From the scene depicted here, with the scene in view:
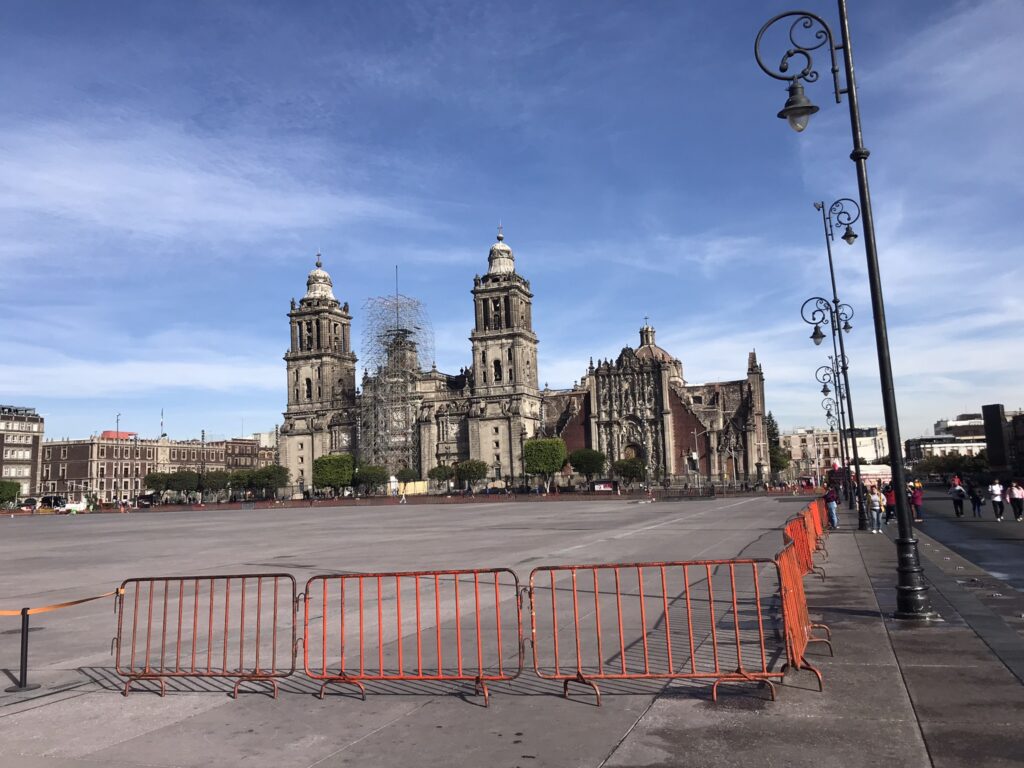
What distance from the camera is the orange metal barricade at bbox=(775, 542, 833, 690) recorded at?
725 centimetres

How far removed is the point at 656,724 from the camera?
6156 millimetres

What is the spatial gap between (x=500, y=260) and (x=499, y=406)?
19.9m

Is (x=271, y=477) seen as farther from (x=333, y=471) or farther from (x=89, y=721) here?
(x=89, y=721)

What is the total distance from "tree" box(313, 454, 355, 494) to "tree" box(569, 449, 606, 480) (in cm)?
2846

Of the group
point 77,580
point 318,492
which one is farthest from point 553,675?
point 318,492

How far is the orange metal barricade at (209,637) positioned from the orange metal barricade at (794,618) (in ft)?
14.4

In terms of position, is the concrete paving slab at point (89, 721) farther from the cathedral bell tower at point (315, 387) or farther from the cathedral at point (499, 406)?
the cathedral bell tower at point (315, 387)

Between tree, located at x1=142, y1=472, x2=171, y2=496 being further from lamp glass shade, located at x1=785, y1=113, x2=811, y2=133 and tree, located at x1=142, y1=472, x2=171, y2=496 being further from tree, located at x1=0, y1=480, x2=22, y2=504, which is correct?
lamp glass shade, located at x1=785, y1=113, x2=811, y2=133

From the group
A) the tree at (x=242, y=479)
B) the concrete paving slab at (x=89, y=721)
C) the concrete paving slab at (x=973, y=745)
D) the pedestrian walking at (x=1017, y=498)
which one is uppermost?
the tree at (x=242, y=479)

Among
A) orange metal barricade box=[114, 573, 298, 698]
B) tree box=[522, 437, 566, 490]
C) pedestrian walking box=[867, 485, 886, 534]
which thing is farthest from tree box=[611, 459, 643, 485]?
orange metal barricade box=[114, 573, 298, 698]

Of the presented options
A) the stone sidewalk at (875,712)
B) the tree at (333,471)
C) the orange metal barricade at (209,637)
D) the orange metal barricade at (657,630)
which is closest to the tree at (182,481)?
the tree at (333,471)

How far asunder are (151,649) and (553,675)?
5193 mm

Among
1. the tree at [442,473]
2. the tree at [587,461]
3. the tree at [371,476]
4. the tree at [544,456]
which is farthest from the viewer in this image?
the tree at [371,476]

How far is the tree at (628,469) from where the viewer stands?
90725 mm
